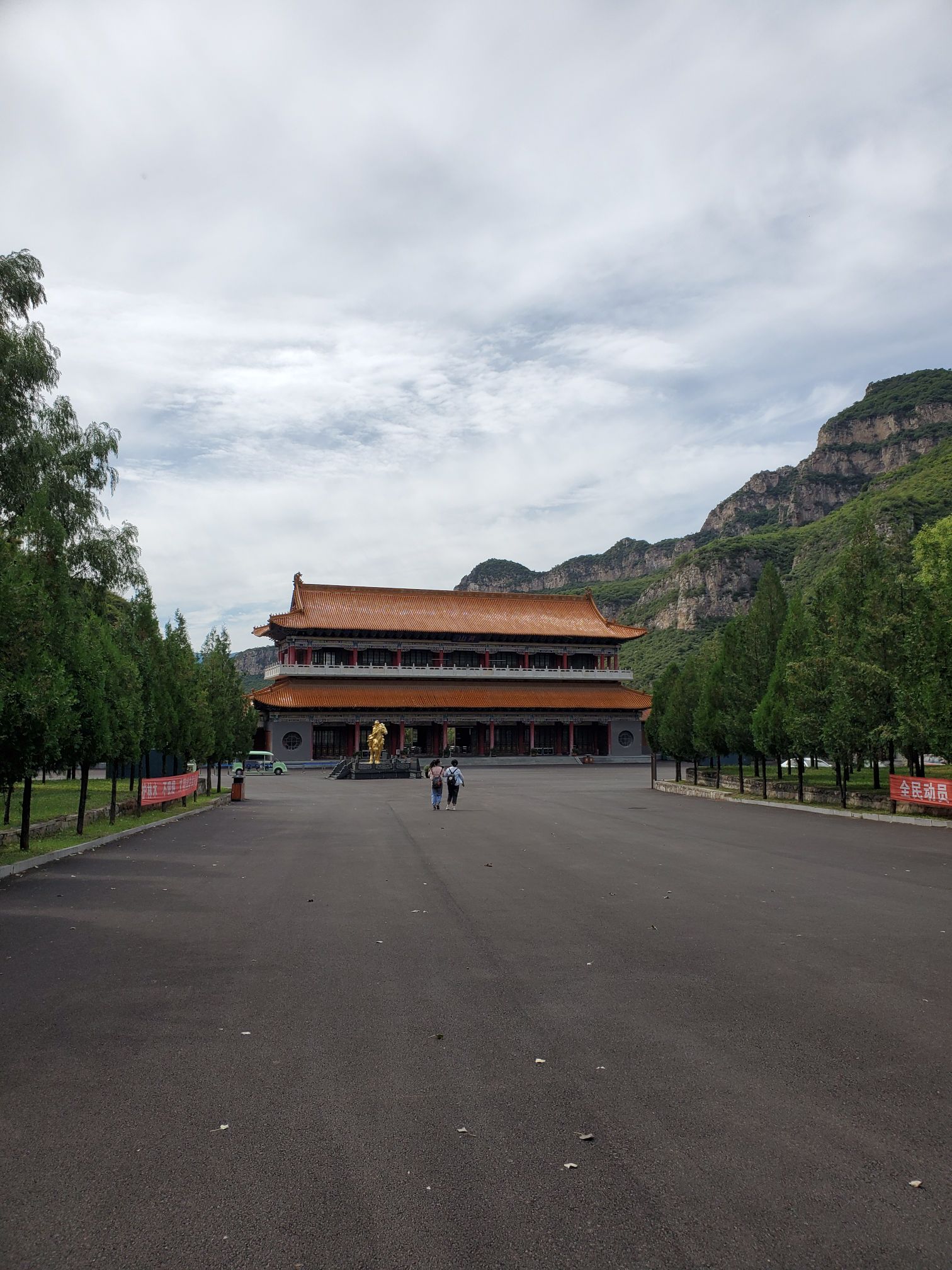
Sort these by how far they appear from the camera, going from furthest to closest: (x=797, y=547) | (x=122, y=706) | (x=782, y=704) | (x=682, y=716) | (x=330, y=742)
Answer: (x=797, y=547)
(x=330, y=742)
(x=682, y=716)
(x=782, y=704)
(x=122, y=706)

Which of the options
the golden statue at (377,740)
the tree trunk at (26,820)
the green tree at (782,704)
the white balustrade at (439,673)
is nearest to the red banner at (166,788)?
the tree trunk at (26,820)

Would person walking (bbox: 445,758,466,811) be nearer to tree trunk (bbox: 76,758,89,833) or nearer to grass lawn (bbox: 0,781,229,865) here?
grass lawn (bbox: 0,781,229,865)

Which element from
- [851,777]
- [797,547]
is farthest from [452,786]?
[797,547]

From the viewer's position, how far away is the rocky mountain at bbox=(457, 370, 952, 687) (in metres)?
117

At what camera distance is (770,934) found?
967 cm

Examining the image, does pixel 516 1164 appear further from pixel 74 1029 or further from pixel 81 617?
pixel 81 617

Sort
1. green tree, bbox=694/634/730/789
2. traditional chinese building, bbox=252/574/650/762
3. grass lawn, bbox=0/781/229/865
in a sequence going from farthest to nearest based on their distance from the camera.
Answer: traditional chinese building, bbox=252/574/650/762 < green tree, bbox=694/634/730/789 < grass lawn, bbox=0/781/229/865

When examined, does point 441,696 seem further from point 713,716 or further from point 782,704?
point 782,704

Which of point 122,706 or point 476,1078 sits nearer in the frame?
point 476,1078

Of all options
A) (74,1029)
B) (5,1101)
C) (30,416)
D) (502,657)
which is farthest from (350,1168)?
(502,657)

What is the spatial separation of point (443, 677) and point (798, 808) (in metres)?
42.0

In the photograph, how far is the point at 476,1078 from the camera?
5539 mm

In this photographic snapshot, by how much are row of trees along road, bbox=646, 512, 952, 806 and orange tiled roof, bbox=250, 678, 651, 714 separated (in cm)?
2844

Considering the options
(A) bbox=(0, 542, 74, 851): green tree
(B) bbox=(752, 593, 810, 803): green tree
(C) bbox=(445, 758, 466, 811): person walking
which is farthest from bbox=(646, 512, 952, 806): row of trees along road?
(A) bbox=(0, 542, 74, 851): green tree
